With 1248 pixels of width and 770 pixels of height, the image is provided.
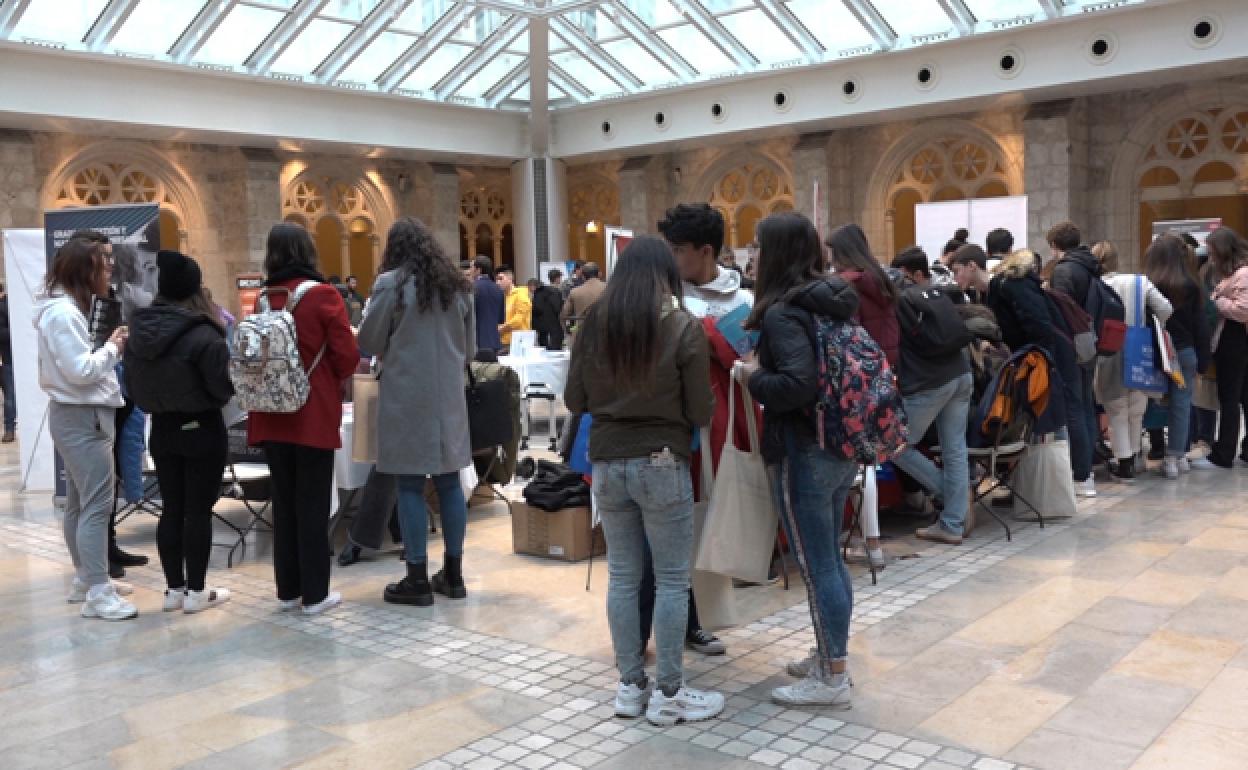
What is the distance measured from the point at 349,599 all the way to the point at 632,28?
12.0 metres

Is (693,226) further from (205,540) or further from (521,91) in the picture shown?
(521,91)

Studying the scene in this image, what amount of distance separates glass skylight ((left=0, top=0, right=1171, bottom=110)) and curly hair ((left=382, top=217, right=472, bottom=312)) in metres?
10.1

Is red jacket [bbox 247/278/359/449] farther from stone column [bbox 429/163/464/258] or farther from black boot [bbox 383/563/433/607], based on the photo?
stone column [bbox 429/163/464/258]

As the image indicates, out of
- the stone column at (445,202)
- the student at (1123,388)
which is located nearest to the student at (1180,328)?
the student at (1123,388)

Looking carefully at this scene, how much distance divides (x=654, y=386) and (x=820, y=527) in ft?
2.23

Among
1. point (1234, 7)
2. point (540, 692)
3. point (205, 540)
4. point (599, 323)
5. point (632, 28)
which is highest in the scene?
point (632, 28)

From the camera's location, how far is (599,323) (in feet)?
10.2

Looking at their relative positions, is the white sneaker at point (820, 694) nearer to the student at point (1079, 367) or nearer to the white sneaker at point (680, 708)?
the white sneaker at point (680, 708)

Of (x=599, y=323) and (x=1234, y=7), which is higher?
(x=1234, y=7)

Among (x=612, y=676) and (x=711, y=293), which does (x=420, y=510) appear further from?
(x=711, y=293)

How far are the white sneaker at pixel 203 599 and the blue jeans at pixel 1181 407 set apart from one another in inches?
226

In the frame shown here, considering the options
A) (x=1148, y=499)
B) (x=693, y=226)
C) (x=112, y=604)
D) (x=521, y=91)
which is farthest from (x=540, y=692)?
(x=521, y=91)

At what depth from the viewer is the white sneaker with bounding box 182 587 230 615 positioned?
14.9 feet

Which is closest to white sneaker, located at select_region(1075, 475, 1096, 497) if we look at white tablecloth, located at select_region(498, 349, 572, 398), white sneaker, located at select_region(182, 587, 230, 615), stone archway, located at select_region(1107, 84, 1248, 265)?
white tablecloth, located at select_region(498, 349, 572, 398)
